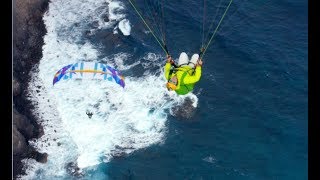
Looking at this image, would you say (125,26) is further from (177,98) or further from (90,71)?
(177,98)

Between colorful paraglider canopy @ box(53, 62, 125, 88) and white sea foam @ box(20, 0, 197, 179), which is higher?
colorful paraglider canopy @ box(53, 62, 125, 88)

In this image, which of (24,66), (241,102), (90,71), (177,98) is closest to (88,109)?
(90,71)

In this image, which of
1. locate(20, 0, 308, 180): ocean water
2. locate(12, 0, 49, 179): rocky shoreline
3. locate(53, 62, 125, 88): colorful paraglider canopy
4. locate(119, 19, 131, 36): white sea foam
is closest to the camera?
locate(12, 0, 49, 179): rocky shoreline

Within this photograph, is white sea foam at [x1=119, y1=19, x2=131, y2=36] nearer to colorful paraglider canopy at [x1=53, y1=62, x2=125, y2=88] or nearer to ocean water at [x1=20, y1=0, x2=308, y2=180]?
ocean water at [x1=20, y1=0, x2=308, y2=180]

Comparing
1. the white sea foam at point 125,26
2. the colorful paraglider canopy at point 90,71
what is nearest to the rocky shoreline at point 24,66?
the colorful paraglider canopy at point 90,71

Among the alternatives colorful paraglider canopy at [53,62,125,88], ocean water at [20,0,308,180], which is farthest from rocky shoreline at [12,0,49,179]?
colorful paraglider canopy at [53,62,125,88]

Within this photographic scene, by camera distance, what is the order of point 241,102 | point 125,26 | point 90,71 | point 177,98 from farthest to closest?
point 125,26 < point 177,98 < point 241,102 < point 90,71

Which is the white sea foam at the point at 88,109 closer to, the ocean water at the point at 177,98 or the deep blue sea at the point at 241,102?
the ocean water at the point at 177,98
